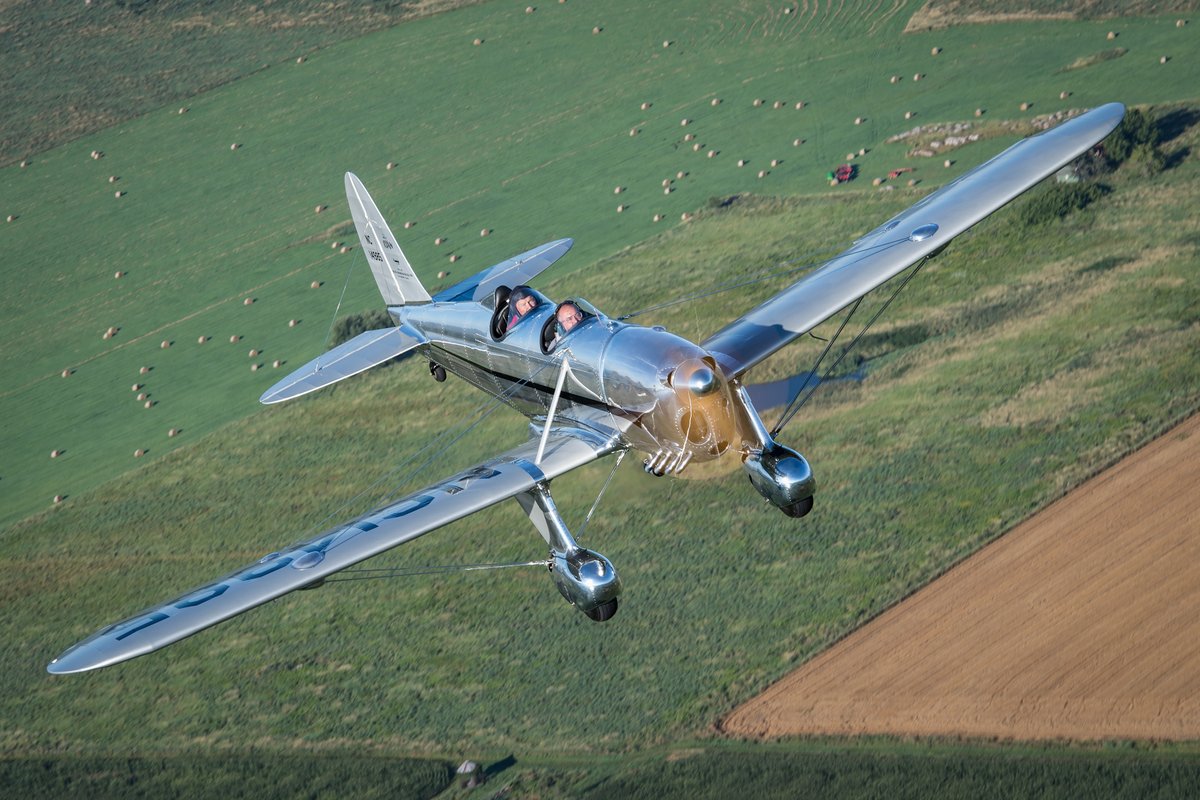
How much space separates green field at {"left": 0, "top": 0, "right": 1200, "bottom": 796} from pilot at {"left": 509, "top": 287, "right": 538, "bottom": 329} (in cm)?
617

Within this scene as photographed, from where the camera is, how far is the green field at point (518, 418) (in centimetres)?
4169

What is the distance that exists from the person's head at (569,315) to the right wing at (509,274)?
649cm

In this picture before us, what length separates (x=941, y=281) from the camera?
5350cm

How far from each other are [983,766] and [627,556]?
12.2m

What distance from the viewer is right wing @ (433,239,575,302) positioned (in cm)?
4162

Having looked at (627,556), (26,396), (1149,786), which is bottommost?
(1149,786)

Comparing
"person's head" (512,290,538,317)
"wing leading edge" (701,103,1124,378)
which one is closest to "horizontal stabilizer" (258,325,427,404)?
"person's head" (512,290,538,317)

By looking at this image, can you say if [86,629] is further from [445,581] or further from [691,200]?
[691,200]

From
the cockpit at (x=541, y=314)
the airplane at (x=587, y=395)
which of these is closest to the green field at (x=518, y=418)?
the airplane at (x=587, y=395)

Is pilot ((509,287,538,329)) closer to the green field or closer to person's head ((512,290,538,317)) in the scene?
person's head ((512,290,538,317))

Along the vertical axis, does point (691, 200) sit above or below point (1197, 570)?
above

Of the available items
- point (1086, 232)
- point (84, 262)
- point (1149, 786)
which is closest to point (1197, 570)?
point (1149, 786)

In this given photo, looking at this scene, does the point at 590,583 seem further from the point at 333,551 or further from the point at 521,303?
the point at 521,303

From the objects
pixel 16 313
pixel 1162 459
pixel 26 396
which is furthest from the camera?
pixel 16 313
